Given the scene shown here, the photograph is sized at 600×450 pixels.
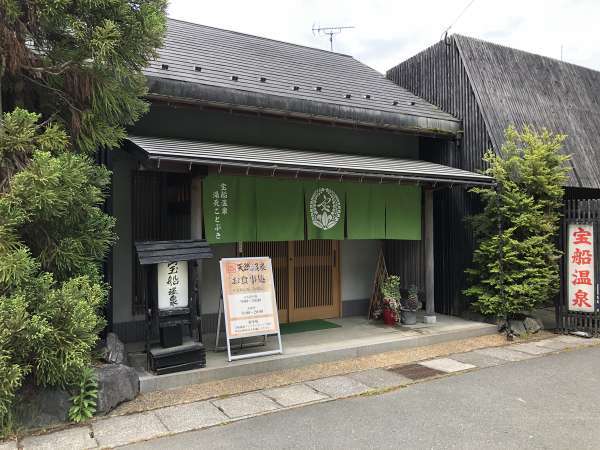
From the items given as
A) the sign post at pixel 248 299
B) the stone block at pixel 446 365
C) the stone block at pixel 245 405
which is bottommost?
the stone block at pixel 446 365

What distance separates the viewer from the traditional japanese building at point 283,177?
716 centimetres

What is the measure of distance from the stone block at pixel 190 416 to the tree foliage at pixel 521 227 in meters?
6.08

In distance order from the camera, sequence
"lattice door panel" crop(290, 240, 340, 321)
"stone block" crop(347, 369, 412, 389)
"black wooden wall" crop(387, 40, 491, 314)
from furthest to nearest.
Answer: "black wooden wall" crop(387, 40, 491, 314) < "lattice door panel" crop(290, 240, 340, 321) < "stone block" crop(347, 369, 412, 389)

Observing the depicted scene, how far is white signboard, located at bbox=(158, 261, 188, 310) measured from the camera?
6.20 m

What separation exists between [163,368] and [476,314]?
264 inches

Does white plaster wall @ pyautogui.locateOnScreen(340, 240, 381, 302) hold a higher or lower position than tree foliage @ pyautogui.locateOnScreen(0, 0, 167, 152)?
lower

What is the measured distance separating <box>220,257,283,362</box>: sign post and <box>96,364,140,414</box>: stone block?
5.08 ft

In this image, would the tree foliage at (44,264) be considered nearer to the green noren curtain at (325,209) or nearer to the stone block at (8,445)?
the stone block at (8,445)

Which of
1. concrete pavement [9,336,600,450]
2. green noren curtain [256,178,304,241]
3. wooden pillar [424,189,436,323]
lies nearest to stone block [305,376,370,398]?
concrete pavement [9,336,600,450]

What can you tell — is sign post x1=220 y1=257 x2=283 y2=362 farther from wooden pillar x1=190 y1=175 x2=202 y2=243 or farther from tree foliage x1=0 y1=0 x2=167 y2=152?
tree foliage x1=0 y1=0 x2=167 y2=152

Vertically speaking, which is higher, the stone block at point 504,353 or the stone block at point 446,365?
the stone block at point 446,365

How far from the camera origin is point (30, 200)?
4.54 m

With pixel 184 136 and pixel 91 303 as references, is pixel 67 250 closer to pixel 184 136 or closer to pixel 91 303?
pixel 91 303

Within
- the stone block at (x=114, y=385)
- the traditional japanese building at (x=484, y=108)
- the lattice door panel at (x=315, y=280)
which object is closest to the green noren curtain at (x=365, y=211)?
the lattice door panel at (x=315, y=280)
